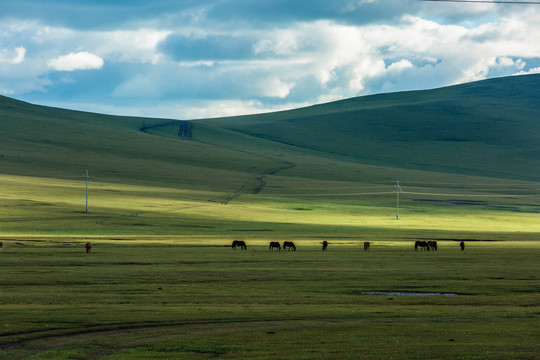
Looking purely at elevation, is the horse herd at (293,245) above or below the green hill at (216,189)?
below

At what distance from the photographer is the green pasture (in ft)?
55.0

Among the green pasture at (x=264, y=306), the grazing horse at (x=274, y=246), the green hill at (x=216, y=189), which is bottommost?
the green pasture at (x=264, y=306)

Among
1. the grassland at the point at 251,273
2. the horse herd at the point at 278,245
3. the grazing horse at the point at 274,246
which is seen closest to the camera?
the grassland at the point at 251,273

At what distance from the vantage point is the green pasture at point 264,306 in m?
16.8

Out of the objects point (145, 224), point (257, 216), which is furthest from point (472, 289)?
point (257, 216)

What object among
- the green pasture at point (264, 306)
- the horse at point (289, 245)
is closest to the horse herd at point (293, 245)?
the horse at point (289, 245)

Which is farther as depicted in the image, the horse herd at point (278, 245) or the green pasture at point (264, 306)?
the horse herd at point (278, 245)

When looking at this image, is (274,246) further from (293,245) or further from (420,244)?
(420,244)

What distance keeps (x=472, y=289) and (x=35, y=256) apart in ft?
92.9

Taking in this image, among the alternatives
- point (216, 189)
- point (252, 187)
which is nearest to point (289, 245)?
point (216, 189)

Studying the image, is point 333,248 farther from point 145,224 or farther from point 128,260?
point 145,224

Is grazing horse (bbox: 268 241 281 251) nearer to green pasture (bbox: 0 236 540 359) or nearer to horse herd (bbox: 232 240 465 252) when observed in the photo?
horse herd (bbox: 232 240 465 252)

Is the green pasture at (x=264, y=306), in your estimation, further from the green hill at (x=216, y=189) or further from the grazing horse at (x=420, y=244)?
the green hill at (x=216, y=189)

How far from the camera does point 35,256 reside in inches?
1711
